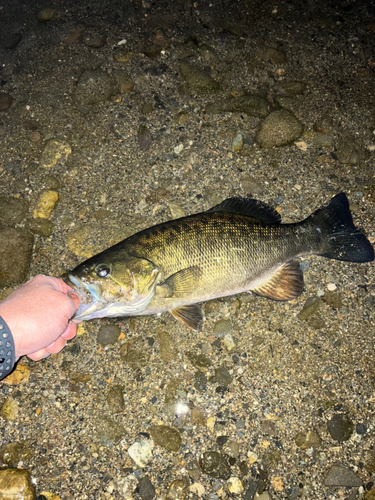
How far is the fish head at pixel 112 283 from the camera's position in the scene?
290cm

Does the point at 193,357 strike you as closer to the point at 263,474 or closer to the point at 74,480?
the point at 263,474

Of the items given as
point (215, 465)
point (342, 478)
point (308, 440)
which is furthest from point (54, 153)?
point (342, 478)

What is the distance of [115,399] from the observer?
3.25m

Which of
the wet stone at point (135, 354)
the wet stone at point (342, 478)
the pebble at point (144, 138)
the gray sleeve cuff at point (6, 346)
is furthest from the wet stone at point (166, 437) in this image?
the pebble at point (144, 138)

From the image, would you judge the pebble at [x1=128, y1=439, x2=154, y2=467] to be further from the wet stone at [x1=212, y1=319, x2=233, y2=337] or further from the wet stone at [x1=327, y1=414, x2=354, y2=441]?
the wet stone at [x1=327, y1=414, x2=354, y2=441]

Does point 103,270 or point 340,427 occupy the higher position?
point 103,270

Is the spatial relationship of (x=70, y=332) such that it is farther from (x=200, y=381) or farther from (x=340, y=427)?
(x=340, y=427)

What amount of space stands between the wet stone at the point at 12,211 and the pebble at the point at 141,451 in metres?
2.47

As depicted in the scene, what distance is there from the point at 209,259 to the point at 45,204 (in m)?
1.90

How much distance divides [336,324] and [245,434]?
1334 millimetres

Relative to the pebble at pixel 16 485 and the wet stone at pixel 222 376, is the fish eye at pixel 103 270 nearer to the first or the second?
the wet stone at pixel 222 376

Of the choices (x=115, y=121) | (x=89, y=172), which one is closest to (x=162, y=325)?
(x=89, y=172)

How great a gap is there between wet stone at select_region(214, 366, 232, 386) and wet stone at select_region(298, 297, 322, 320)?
893 mm

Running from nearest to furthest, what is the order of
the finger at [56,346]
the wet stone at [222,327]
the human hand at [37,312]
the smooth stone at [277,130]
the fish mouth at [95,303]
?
the human hand at [37,312]
the fish mouth at [95,303]
the finger at [56,346]
the wet stone at [222,327]
the smooth stone at [277,130]
